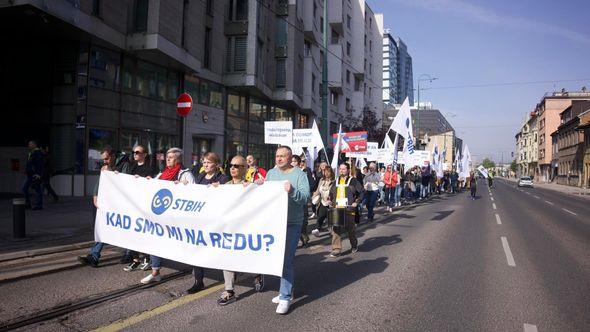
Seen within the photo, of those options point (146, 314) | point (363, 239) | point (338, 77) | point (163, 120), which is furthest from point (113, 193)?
point (338, 77)

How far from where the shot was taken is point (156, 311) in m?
4.75

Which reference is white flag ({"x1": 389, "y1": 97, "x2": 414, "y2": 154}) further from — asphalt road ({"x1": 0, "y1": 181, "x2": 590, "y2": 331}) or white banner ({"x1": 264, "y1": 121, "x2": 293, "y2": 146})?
asphalt road ({"x1": 0, "y1": 181, "x2": 590, "y2": 331})

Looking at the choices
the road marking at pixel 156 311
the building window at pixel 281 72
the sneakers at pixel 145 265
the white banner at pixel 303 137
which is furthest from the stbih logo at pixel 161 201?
the building window at pixel 281 72

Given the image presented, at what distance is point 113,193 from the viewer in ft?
20.6

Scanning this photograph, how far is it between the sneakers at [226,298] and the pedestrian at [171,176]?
119cm

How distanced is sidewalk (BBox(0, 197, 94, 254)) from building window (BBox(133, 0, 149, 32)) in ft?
26.3

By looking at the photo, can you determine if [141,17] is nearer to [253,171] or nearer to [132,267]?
[253,171]

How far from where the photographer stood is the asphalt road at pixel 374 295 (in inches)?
176

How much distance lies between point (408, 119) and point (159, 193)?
39.8 feet

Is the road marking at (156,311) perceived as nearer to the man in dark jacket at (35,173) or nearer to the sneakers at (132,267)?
the sneakers at (132,267)

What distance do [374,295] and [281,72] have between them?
24.9 metres

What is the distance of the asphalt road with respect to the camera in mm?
4477

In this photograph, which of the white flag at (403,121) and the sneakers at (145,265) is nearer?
the sneakers at (145,265)

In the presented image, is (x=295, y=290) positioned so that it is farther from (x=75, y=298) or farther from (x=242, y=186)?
(x=75, y=298)
